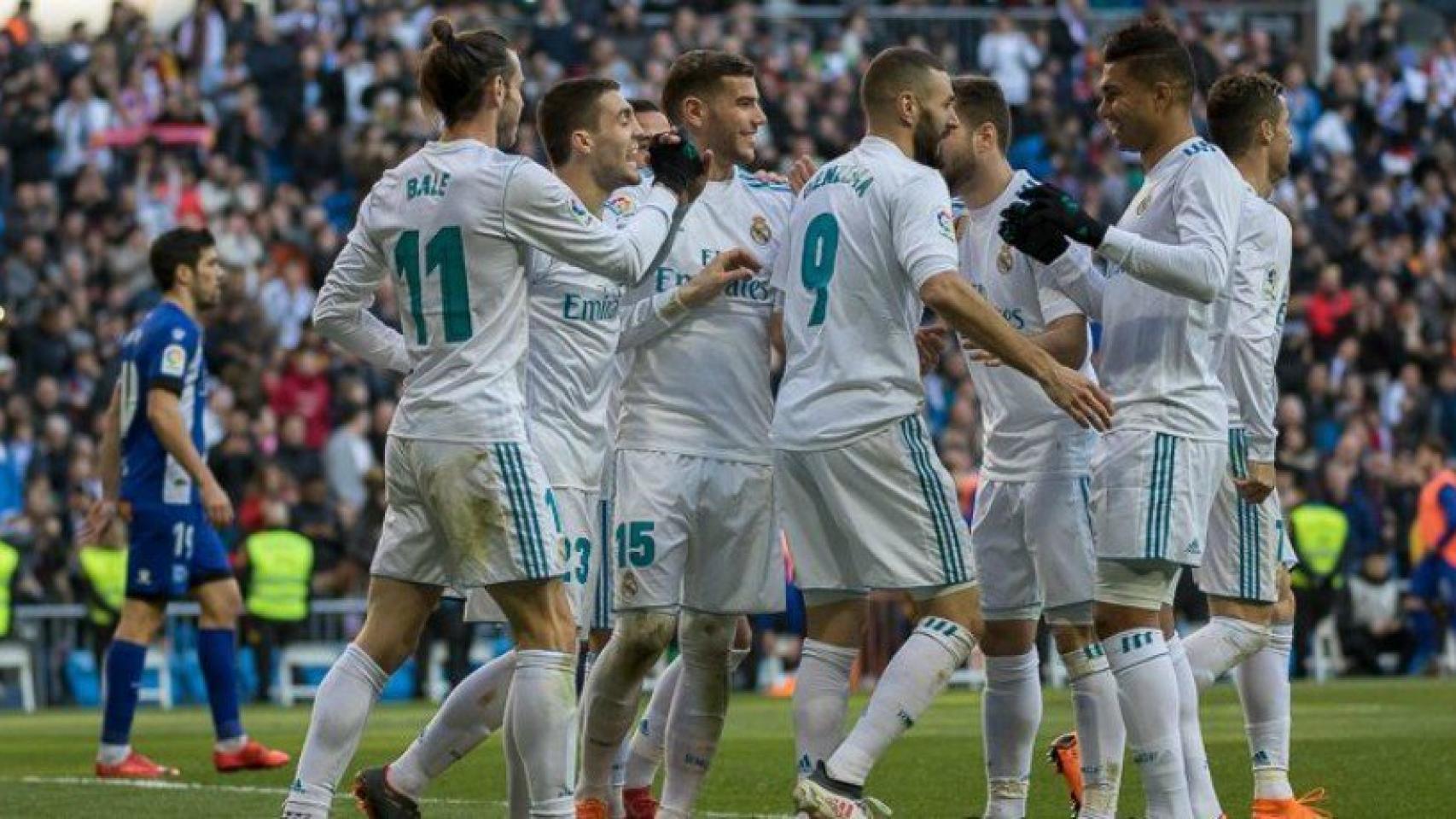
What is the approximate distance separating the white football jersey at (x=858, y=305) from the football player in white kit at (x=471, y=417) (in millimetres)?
671

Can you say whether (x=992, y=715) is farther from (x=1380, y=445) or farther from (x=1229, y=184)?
(x=1380, y=445)

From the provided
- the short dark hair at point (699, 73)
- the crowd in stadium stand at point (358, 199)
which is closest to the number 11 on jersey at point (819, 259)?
the short dark hair at point (699, 73)

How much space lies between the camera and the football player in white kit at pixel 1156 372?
881cm

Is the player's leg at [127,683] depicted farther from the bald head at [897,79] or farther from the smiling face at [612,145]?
the bald head at [897,79]

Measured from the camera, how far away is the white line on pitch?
10938 millimetres

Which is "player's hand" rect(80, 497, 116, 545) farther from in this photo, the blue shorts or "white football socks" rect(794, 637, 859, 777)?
"white football socks" rect(794, 637, 859, 777)

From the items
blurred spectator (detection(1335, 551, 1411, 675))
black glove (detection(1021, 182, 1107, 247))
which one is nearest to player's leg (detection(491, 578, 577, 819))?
black glove (detection(1021, 182, 1107, 247))

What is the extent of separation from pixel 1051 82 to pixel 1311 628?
9552mm

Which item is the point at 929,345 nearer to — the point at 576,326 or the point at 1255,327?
the point at 576,326

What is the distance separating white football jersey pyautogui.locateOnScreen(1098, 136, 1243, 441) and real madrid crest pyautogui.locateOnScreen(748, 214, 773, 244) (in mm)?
1297

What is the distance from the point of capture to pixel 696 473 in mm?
9734

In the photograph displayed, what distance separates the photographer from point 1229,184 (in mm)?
9039

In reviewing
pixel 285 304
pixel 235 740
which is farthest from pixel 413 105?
pixel 235 740

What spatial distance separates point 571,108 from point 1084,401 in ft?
7.46
